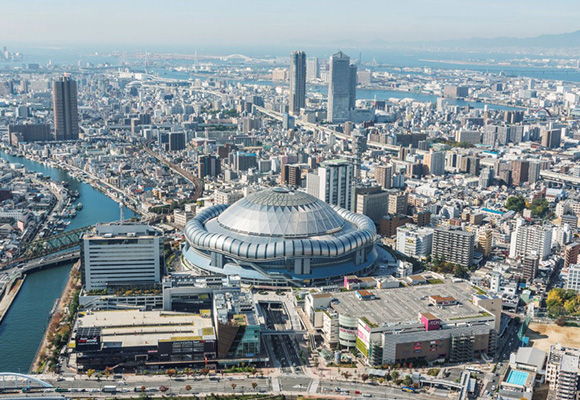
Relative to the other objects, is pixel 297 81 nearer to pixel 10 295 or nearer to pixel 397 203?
pixel 397 203

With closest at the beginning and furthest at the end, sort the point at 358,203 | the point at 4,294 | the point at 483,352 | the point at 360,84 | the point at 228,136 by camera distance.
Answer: the point at 483,352
the point at 4,294
the point at 358,203
the point at 228,136
the point at 360,84

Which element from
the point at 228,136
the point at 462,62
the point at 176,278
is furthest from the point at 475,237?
the point at 462,62

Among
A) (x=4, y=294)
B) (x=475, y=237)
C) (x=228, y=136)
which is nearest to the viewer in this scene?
(x=4, y=294)

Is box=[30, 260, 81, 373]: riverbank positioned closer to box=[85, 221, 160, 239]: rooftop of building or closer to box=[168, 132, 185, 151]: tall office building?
box=[85, 221, 160, 239]: rooftop of building

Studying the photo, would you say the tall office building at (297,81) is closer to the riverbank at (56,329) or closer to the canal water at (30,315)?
the canal water at (30,315)

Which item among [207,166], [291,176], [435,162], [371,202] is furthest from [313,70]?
[371,202]

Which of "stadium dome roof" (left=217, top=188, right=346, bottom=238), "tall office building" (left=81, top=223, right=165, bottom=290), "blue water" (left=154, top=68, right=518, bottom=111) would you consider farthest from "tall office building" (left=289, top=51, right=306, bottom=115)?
"tall office building" (left=81, top=223, right=165, bottom=290)

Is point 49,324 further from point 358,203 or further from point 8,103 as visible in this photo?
point 8,103

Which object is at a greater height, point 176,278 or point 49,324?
point 176,278

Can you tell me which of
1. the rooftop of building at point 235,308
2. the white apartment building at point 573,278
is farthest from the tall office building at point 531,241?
the rooftop of building at point 235,308
